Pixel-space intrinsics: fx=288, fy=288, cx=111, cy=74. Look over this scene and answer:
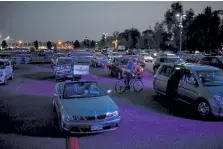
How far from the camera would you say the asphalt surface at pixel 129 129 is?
7.28m

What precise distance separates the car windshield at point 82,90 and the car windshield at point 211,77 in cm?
388

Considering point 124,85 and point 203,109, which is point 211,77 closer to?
point 203,109

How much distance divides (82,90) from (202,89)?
168 inches

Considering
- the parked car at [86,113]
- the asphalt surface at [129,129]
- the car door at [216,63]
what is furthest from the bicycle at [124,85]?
the car door at [216,63]

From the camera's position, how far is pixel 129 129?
340 inches

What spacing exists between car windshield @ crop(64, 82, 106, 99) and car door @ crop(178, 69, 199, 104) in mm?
3524

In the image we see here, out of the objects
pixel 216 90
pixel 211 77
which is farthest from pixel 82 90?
pixel 211 77

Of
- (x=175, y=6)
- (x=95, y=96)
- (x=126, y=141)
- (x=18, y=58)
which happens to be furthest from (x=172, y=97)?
(x=175, y=6)

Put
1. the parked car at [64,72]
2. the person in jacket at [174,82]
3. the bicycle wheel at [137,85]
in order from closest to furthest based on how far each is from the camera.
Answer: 1. the person in jacket at [174,82]
2. the bicycle wheel at [137,85]
3. the parked car at [64,72]

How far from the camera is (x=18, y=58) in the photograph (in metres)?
41.5

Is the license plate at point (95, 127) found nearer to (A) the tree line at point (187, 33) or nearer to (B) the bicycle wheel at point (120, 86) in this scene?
(B) the bicycle wheel at point (120, 86)

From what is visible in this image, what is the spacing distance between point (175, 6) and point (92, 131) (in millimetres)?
93440

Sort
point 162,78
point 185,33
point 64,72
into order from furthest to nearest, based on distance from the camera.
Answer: point 185,33 < point 64,72 < point 162,78

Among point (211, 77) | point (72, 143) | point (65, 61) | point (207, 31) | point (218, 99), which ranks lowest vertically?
point (72, 143)
